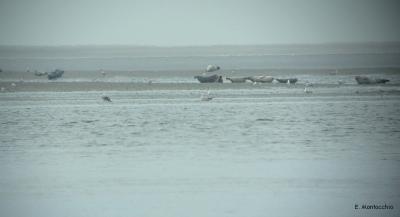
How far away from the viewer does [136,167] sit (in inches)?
802

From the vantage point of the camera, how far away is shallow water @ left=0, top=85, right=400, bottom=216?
1634 centimetres

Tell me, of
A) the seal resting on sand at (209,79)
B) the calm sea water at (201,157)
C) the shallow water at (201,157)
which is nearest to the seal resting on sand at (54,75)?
the seal resting on sand at (209,79)

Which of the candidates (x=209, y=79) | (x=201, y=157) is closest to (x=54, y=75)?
(x=209, y=79)

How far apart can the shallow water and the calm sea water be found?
0.10 ft

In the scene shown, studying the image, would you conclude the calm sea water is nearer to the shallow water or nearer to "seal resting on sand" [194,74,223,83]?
the shallow water

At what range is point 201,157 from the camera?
2161 centimetres

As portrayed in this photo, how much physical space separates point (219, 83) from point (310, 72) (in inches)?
552

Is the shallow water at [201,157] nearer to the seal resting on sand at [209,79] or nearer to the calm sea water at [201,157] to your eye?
the calm sea water at [201,157]

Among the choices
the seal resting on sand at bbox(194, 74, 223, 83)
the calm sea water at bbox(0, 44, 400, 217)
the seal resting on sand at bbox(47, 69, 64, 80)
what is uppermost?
the calm sea water at bbox(0, 44, 400, 217)

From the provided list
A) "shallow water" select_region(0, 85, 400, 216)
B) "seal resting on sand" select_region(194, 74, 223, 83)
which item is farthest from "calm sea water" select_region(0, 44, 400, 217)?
"seal resting on sand" select_region(194, 74, 223, 83)

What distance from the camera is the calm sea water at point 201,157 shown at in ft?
53.6

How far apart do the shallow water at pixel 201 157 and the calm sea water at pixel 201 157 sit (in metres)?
0.03

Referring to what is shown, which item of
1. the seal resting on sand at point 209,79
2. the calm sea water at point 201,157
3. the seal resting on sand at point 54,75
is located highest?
the calm sea water at point 201,157

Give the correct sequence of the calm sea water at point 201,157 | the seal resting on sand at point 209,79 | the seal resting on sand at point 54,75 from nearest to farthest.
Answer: the calm sea water at point 201,157 < the seal resting on sand at point 209,79 < the seal resting on sand at point 54,75
